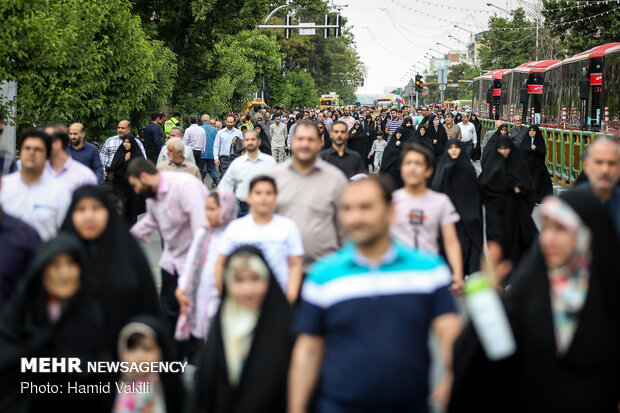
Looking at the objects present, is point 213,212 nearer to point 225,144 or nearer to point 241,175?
point 241,175

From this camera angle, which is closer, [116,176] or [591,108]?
[116,176]

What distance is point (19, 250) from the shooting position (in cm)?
561

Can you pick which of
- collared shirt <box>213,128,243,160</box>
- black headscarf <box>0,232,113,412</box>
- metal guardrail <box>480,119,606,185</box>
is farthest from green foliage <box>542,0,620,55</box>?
black headscarf <box>0,232,113,412</box>

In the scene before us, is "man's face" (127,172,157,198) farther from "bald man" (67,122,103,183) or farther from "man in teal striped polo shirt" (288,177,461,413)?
"bald man" (67,122,103,183)

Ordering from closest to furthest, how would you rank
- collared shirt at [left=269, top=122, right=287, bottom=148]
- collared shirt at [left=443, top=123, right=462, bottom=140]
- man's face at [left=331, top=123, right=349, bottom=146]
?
man's face at [left=331, top=123, right=349, bottom=146], collared shirt at [left=443, top=123, right=462, bottom=140], collared shirt at [left=269, top=122, right=287, bottom=148]

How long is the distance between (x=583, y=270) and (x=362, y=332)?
0.95 meters

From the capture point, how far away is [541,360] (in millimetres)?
4191

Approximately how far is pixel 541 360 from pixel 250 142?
6680mm

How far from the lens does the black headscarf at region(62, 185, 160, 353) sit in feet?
17.5

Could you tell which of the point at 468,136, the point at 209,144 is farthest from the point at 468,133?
the point at 209,144

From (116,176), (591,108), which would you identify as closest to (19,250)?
(116,176)

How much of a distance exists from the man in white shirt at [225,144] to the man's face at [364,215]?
15.9 metres

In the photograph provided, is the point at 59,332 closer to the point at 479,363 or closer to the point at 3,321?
the point at 3,321

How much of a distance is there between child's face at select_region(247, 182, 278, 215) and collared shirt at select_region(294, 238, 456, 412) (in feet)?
7.97
